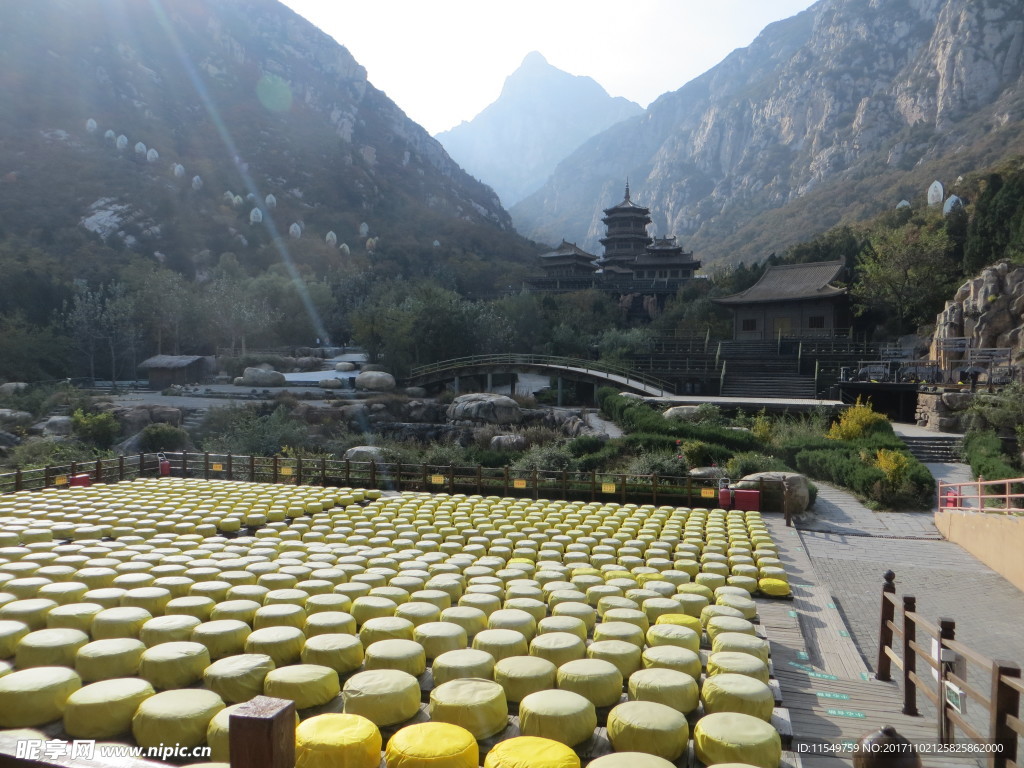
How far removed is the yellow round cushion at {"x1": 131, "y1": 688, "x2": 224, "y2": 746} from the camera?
4.57 meters

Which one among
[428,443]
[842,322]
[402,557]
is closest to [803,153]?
[842,322]

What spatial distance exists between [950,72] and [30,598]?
122 metres

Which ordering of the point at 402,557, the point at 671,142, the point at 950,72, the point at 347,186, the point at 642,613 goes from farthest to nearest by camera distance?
the point at 671,142 < the point at 347,186 < the point at 950,72 < the point at 402,557 < the point at 642,613

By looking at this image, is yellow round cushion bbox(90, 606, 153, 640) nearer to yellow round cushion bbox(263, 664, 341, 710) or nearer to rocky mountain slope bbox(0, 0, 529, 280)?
yellow round cushion bbox(263, 664, 341, 710)

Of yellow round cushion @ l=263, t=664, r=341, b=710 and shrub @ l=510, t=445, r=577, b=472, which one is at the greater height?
yellow round cushion @ l=263, t=664, r=341, b=710

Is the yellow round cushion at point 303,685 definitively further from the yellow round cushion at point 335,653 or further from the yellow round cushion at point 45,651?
the yellow round cushion at point 45,651

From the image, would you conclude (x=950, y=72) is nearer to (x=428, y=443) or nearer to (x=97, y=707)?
(x=428, y=443)

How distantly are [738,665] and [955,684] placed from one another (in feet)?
5.79

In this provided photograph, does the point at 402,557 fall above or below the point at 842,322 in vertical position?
below

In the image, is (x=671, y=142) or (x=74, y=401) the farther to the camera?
(x=671, y=142)

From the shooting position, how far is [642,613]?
7480 mm

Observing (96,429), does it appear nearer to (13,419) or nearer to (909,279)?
(13,419)

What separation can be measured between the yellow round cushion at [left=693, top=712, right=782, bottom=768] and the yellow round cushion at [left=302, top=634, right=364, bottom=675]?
317cm

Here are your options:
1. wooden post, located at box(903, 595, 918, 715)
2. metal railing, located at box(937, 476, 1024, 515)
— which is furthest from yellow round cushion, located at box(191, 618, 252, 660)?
metal railing, located at box(937, 476, 1024, 515)
